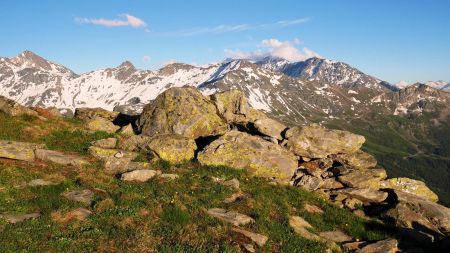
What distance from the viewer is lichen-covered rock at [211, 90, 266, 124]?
149 feet

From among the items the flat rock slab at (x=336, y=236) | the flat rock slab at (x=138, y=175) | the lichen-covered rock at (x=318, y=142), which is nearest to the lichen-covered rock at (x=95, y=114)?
the flat rock slab at (x=138, y=175)

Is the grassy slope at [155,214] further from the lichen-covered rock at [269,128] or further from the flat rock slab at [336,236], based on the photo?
the lichen-covered rock at [269,128]

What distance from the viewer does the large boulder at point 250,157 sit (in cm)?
3278

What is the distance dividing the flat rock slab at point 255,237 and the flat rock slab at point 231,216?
1034 mm

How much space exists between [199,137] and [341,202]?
14.8 meters

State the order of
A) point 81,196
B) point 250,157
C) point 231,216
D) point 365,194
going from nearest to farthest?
point 231,216, point 81,196, point 365,194, point 250,157

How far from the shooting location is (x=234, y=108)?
4706 centimetres

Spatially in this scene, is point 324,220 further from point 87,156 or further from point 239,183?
point 87,156

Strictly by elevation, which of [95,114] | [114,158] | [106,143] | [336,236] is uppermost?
[95,114]

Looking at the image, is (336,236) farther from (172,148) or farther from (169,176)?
(172,148)

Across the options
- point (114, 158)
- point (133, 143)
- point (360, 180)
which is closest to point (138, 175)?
point (114, 158)

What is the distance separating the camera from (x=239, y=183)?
29.7 m

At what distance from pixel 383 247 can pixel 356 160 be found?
17894 mm

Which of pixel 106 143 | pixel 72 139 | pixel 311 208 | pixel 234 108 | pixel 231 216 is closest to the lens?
pixel 231 216
